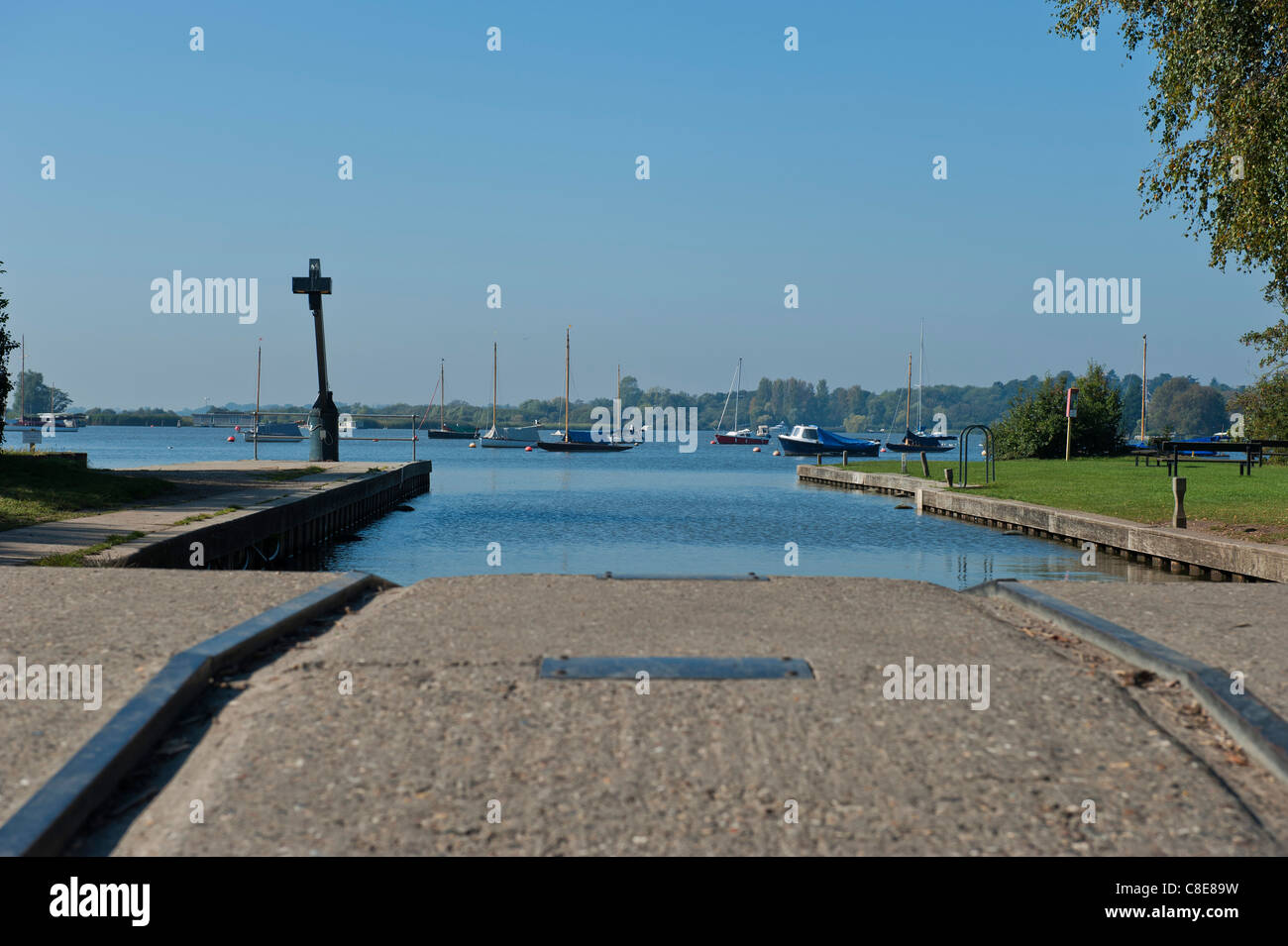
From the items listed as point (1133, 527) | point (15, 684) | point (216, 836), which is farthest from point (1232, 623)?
point (1133, 527)

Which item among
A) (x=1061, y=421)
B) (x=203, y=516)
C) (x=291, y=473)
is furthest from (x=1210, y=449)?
(x=203, y=516)

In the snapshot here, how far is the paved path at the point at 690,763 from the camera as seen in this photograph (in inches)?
170

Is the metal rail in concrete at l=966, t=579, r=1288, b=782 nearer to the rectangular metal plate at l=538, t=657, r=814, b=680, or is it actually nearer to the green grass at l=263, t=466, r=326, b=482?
the rectangular metal plate at l=538, t=657, r=814, b=680

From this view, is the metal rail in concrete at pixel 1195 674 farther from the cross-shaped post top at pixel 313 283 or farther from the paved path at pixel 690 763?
the cross-shaped post top at pixel 313 283

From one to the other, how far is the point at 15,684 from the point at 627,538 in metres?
21.8

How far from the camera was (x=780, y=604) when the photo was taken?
8.26m

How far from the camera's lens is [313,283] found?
1512 inches

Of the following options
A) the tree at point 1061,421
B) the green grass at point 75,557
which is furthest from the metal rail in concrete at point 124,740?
the tree at point 1061,421

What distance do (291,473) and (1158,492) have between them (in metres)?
22.8

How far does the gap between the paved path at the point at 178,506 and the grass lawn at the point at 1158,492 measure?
1632 centimetres

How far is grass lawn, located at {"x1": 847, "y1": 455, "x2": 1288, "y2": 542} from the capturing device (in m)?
19.5

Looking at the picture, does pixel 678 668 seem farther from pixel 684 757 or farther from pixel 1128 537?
pixel 1128 537

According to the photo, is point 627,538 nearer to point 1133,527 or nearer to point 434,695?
point 1133,527

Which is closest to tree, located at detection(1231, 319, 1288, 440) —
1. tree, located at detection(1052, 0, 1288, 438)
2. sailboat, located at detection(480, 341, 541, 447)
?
tree, located at detection(1052, 0, 1288, 438)
